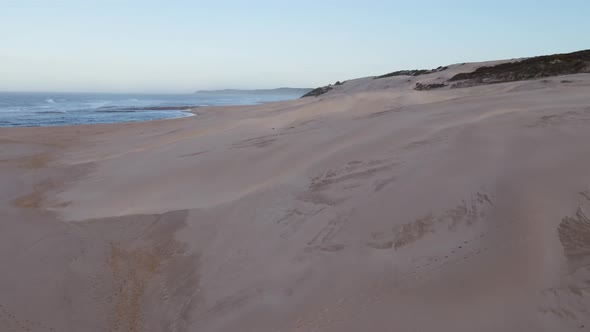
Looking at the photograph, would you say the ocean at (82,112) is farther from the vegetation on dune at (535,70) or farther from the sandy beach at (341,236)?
the sandy beach at (341,236)

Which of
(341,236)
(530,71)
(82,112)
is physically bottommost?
(341,236)

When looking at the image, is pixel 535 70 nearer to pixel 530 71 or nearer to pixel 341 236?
pixel 530 71

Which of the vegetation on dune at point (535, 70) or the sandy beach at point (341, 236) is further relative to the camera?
the vegetation on dune at point (535, 70)

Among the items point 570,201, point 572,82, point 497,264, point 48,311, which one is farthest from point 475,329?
point 572,82

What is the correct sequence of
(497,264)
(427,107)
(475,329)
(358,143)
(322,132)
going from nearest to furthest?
(475,329) → (497,264) → (358,143) → (322,132) → (427,107)

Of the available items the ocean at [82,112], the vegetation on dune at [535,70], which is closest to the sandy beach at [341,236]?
the vegetation on dune at [535,70]

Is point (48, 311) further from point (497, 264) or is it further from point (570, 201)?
point (570, 201)

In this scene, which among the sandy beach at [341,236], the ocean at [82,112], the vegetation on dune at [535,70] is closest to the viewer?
the sandy beach at [341,236]

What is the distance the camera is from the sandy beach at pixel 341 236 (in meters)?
3.11

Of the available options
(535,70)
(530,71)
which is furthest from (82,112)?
(535,70)

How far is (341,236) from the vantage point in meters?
4.30

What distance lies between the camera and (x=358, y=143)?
22.6 ft

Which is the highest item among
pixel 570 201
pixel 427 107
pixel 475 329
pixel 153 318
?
pixel 427 107

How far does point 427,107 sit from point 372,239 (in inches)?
231
